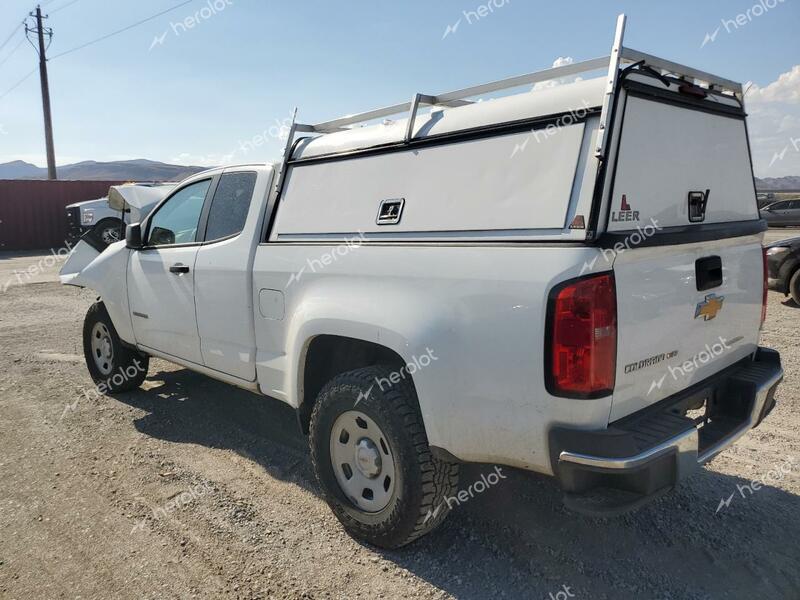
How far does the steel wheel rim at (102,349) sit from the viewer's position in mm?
5328

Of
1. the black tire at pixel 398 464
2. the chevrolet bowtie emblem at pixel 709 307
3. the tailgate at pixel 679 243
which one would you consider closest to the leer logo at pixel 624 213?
the tailgate at pixel 679 243

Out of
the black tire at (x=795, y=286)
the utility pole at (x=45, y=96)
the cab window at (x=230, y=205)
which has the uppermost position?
the utility pole at (x=45, y=96)

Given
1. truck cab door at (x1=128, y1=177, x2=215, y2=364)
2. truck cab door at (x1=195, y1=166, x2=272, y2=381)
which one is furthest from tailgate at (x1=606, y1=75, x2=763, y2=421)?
truck cab door at (x1=128, y1=177, x2=215, y2=364)

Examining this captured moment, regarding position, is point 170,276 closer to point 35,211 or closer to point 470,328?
point 470,328

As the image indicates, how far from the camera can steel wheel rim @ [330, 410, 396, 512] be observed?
113 inches

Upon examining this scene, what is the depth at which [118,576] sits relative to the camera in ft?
9.24

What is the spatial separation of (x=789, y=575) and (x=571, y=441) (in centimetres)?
145

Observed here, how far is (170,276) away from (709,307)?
3.47 metres

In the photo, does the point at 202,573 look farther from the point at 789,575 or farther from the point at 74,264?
the point at 74,264

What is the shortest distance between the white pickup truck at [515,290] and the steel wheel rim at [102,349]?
221 centimetres

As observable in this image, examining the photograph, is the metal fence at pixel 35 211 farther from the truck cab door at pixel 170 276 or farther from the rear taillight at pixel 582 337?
the rear taillight at pixel 582 337

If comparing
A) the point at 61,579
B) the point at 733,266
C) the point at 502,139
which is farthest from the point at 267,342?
the point at 733,266

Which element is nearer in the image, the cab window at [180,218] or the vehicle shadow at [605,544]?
the vehicle shadow at [605,544]

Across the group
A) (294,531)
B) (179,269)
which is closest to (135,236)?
(179,269)
